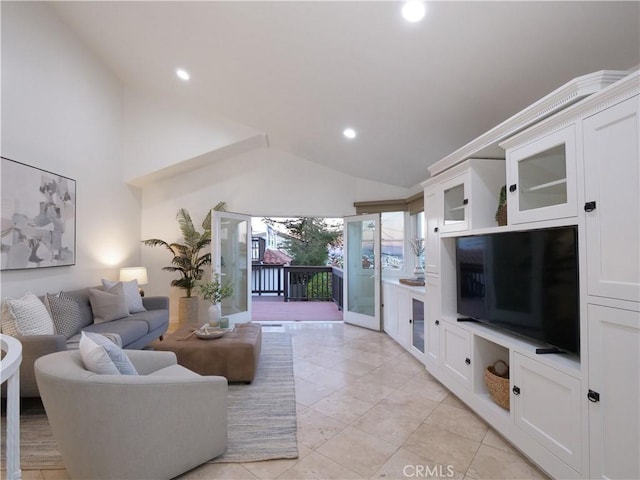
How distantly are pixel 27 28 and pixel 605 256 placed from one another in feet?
16.6

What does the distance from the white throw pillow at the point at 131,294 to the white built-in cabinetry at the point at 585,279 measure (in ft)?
13.0

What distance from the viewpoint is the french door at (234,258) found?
4.92 metres

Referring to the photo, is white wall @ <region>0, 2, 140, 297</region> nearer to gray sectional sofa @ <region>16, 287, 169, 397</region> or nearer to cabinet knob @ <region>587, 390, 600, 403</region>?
gray sectional sofa @ <region>16, 287, 169, 397</region>

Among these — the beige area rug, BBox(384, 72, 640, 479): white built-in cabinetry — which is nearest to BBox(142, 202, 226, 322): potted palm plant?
the beige area rug

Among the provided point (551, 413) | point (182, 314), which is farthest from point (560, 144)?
point (182, 314)

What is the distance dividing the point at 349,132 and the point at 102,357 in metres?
3.39

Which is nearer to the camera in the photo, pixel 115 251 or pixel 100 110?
pixel 100 110

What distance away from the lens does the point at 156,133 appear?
16.3 ft

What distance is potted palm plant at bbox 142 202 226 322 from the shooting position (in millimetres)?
5027

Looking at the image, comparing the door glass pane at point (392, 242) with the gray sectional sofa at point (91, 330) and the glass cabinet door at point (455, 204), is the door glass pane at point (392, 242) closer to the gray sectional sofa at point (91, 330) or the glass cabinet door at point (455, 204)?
the glass cabinet door at point (455, 204)

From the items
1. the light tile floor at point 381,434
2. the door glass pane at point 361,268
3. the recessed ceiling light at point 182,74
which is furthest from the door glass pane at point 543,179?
the recessed ceiling light at point 182,74

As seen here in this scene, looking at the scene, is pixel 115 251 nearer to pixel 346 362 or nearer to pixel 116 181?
pixel 116 181

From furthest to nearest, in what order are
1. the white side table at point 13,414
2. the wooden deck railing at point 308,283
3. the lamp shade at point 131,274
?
1. the wooden deck railing at point 308,283
2. the lamp shade at point 131,274
3. the white side table at point 13,414

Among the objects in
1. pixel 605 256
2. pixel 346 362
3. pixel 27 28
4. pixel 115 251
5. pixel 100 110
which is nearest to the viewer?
pixel 605 256
